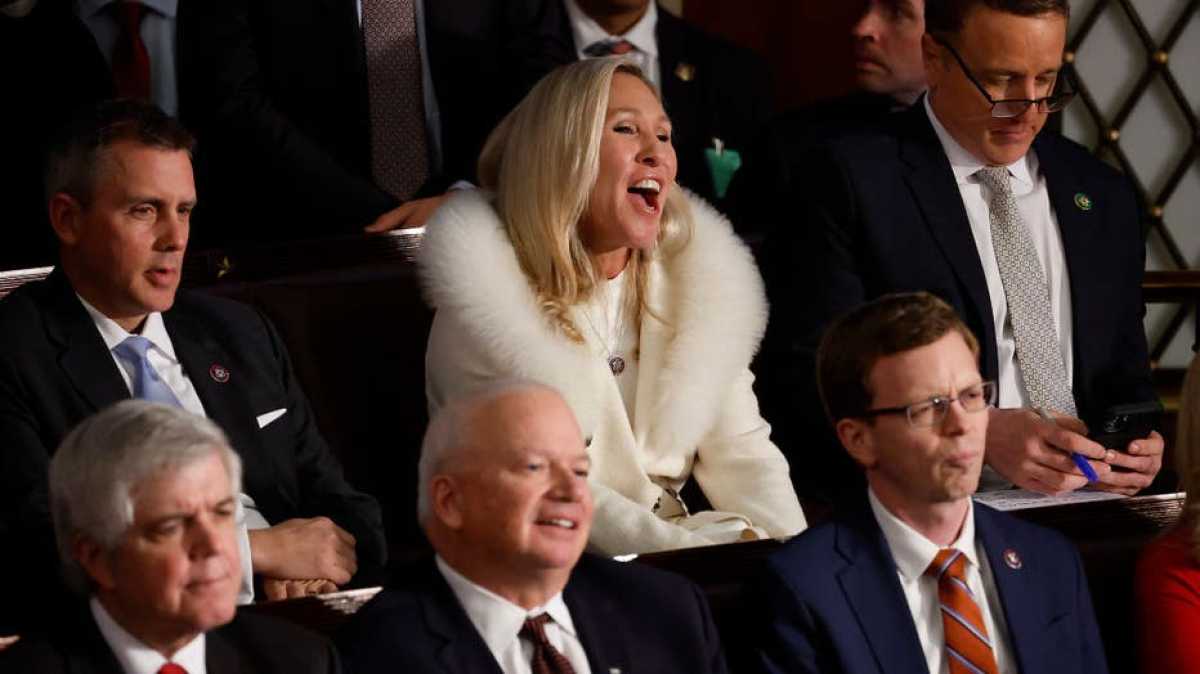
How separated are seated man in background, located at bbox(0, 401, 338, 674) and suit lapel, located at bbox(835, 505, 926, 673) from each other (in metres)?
0.67

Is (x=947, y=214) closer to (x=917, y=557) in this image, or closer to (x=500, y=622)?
(x=917, y=557)

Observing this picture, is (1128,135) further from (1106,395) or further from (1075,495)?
(1075,495)

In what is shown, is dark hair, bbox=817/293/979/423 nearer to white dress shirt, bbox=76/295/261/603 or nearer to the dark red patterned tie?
the dark red patterned tie

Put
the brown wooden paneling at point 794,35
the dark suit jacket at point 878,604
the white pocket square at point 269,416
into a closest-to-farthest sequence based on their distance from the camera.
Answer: the dark suit jacket at point 878,604, the white pocket square at point 269,416, the brown wooden paneling at point 794,35

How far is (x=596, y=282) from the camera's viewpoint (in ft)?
9.23

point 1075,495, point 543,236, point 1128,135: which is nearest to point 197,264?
point 543,236

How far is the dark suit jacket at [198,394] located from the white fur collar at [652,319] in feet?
0.85

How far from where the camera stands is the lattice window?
167 inches

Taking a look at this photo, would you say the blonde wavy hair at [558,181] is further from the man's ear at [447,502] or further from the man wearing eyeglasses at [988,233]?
the man's ear at [447,502]

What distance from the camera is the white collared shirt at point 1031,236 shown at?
300 cm

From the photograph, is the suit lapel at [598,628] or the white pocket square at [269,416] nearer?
the suit lapel at [598,628]

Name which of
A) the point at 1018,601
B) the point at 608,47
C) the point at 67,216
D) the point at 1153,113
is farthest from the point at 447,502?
the point at 1153,113

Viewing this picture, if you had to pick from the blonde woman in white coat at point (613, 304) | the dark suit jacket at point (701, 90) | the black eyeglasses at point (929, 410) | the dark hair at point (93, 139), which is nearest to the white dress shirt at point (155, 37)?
the dark suit jacket at point (701, 90)

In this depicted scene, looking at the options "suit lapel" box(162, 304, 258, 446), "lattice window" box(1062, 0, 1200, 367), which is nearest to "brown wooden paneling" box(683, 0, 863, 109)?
"lattice window" box(1062, 0, 1200, 367)
